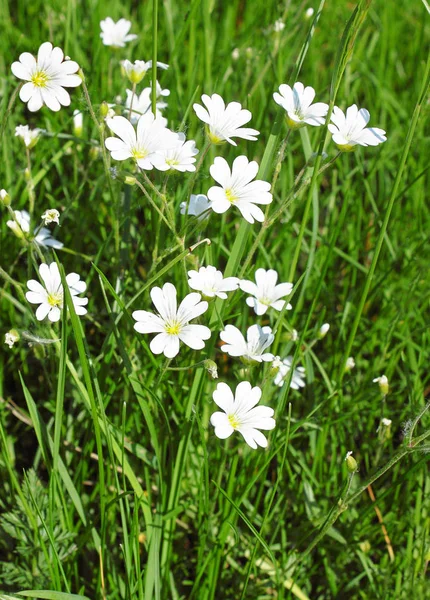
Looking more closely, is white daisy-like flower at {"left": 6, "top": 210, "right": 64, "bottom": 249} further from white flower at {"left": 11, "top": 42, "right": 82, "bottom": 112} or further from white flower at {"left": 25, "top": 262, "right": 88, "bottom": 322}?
white flower at {"left": 11, "top": 42, "right": 82, "bottom": 112}

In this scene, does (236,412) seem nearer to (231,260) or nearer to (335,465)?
(231,260)

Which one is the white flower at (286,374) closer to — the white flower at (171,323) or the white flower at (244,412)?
the white flower at (244,412)

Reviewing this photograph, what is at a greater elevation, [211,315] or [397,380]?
[211,315]

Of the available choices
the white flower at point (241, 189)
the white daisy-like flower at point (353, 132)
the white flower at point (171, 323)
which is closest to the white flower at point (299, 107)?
the white daisy-like flower at point (353, 132)

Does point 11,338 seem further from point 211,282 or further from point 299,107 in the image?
point 299,107

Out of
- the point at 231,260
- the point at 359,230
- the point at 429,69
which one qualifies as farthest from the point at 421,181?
the point at 231,260

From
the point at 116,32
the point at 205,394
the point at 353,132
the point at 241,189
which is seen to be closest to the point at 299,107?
the point at 353,132
